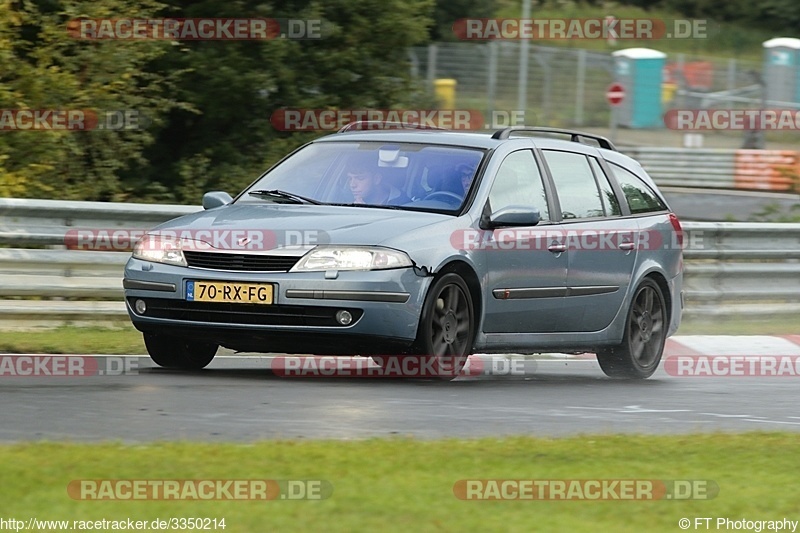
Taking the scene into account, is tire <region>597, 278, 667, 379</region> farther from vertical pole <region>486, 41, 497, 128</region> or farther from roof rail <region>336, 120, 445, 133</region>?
vertical pole <region>486, 41, 497, 128</region>

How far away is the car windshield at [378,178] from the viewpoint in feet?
32.2

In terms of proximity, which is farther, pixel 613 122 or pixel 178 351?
pixel 613 122

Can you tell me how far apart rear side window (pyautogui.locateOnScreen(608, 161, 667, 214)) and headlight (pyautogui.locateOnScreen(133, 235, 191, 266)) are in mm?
3708

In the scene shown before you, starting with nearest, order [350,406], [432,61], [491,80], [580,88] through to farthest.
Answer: [350,406] → [491,80] → [432,61] → [580,88]

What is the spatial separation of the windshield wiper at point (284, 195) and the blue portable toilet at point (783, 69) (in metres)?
36.1

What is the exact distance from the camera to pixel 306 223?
30.0 feet

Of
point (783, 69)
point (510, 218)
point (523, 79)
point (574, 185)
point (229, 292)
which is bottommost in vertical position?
point (229, 292)

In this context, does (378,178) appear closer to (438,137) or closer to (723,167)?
(438,137)

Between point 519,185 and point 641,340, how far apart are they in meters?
1.82

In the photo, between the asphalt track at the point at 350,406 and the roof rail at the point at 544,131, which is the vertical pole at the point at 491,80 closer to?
the roof rail at the point at 544,131

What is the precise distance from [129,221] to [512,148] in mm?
3802

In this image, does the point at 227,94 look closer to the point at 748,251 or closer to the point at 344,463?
the point at 748,251

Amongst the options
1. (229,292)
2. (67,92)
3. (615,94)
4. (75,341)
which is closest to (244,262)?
(229,292)

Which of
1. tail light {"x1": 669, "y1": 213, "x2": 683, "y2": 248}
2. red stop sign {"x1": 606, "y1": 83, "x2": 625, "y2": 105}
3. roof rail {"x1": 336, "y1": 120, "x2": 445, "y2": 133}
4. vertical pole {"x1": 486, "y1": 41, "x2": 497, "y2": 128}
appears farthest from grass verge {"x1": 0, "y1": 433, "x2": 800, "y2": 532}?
red stop sign {"x1": 606, "y1": 83, "x2": 625, "y2": 105}
